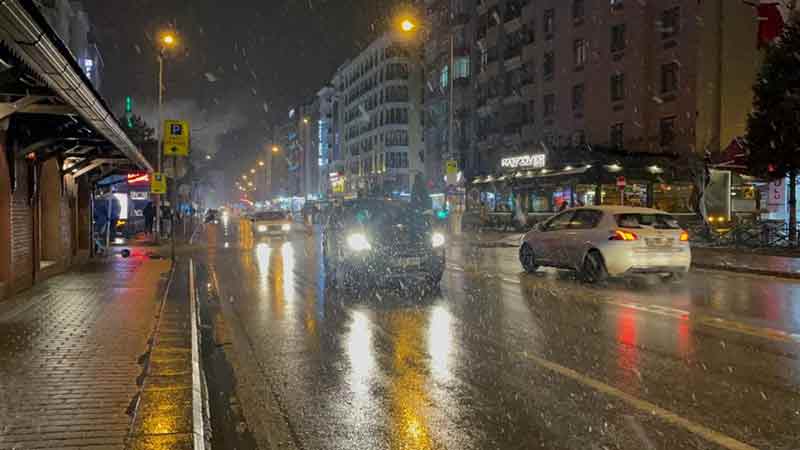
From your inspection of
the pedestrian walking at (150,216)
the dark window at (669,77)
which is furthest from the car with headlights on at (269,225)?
the dark window at (669,77)

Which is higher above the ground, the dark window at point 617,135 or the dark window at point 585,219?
the dark window at point 617,135

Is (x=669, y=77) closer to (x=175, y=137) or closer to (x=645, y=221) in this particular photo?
(x=645, y=221)

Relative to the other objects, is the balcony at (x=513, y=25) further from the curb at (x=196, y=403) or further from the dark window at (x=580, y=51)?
the curb at (x=196, y=403)

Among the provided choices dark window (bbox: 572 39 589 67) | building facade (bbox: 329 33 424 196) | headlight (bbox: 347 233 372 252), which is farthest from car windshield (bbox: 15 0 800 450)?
building facade (bbox: 329 33 424 196)

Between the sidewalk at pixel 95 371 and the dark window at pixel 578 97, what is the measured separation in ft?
118

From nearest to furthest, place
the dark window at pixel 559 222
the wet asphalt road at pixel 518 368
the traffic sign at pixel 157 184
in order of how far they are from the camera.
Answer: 1. the wet asphalt road at pixel 518 368
2. the dark window at pixel 559 222
3. the traffic sign at pixel 157 184

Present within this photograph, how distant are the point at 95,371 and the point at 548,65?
4468 cm

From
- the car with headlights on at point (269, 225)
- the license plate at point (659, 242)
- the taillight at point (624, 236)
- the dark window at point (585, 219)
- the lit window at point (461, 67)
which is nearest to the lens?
the taillight at point (624, 236)

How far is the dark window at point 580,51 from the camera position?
43.1 meters

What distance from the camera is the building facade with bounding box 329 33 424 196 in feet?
286

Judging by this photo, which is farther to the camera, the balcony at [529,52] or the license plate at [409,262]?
the balcony at [529,52]

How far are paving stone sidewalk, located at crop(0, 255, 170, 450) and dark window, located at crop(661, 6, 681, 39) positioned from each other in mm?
32090

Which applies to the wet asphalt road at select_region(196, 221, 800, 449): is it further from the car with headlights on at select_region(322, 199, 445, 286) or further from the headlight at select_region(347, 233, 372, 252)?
the headlight at select_region(347, 233, 372, 252)

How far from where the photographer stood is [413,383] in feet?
21.7
